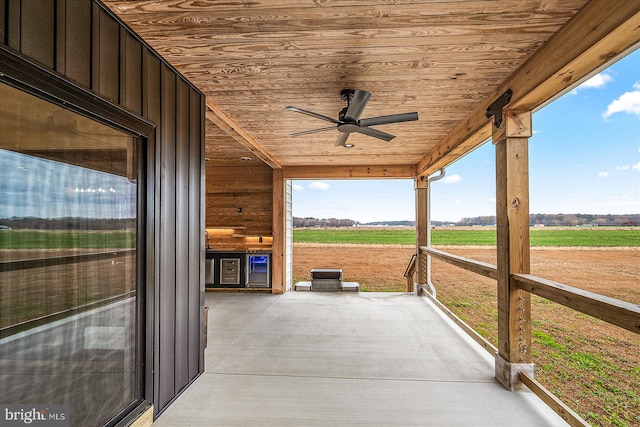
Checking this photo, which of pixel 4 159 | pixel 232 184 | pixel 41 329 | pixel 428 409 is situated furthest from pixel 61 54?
pixel 232 184

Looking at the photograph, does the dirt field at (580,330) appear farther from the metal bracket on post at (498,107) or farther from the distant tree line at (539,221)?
the metal bracket on post at (498,107)

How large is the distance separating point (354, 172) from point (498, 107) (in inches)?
150

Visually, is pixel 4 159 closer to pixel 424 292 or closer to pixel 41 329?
pixel 41 329

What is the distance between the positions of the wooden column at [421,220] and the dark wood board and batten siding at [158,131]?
178 inches

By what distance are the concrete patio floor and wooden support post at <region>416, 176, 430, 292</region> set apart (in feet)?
5.42

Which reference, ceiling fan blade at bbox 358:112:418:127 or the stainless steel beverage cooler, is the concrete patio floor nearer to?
the stainless steel beverage cooler

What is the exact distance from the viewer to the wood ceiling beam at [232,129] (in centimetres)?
326

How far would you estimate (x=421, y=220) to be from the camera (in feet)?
20.6

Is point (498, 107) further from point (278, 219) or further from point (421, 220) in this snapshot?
point (278, 219)

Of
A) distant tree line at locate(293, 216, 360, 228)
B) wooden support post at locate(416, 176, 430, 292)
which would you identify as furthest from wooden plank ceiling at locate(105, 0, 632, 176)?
distant tree line at locate(293, 216, 360, 228)

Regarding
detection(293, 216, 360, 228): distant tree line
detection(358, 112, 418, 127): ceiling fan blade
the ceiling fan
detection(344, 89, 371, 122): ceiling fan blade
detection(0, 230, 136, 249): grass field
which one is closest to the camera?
detection(0, 230, 136, 249): grass field

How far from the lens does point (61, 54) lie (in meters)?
1.42

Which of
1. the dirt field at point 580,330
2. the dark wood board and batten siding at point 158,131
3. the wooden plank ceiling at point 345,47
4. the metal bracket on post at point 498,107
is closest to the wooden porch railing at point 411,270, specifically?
the dirt field at point 580,330

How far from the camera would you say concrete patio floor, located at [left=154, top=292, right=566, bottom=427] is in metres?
2.18
